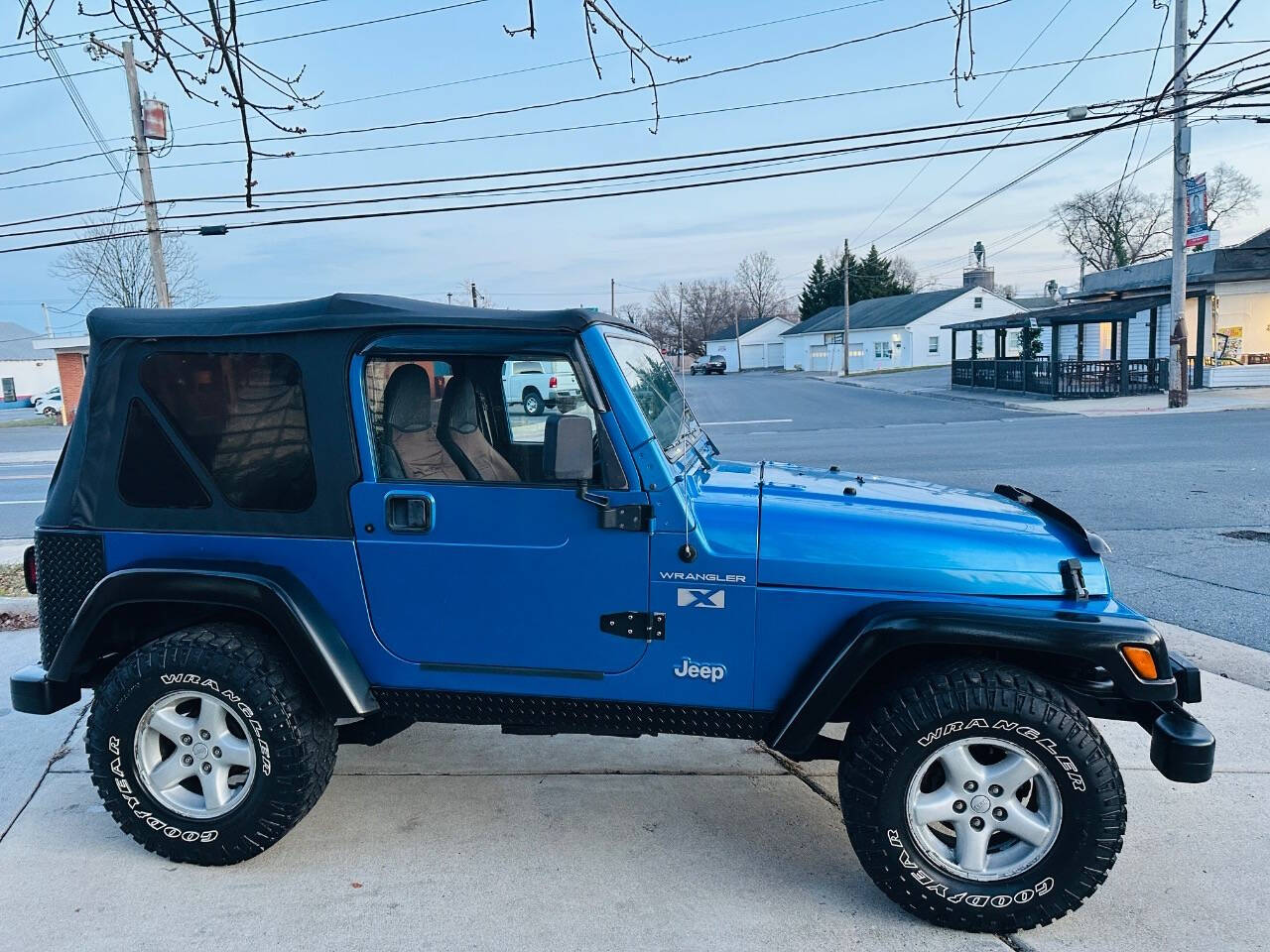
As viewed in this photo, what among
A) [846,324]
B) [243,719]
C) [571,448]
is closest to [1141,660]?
[571,448]

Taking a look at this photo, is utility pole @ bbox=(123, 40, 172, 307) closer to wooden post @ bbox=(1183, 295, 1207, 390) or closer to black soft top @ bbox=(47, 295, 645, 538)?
black soft top @ bbox=(47, 295, 645, 538)

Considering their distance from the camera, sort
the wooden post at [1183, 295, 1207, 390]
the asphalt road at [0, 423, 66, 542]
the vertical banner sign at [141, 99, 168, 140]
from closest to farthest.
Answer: the asphalt road at [0, 423, 66, 542]
the vertical banner sign at [141, 99, 168, 140]
the wooden post at [1183, 295, 1207, 390]

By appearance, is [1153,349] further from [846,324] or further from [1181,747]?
[1181,747]

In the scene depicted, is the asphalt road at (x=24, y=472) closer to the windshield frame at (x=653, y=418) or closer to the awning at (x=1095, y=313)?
the windshield frame at (x=653, y=418)

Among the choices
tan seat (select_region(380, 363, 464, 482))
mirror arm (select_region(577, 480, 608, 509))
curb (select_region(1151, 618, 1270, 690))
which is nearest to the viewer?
mirror arm (select_region(577, 480, 608, 509))

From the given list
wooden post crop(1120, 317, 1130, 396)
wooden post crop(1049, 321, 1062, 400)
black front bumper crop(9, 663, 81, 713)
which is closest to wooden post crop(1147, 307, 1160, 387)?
wooden post crop(1120, 317, 1130, 396)

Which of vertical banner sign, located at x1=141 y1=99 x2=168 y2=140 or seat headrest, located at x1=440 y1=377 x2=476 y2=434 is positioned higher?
vertical banner sign, located at x1=141 y1=99 x2=168 y2=140

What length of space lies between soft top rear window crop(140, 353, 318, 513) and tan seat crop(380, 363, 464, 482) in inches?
11.2

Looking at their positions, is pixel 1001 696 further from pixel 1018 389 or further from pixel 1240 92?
pixel 1018 389

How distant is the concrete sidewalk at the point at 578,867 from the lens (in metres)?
2.79

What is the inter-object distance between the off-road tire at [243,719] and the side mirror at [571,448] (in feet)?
4.20

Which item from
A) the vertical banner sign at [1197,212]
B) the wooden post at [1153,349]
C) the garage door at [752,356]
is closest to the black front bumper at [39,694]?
the vertical banner sign at [1197,212]

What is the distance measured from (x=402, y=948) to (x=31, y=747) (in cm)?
260

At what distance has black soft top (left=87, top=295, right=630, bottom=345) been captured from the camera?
9.91 ft
